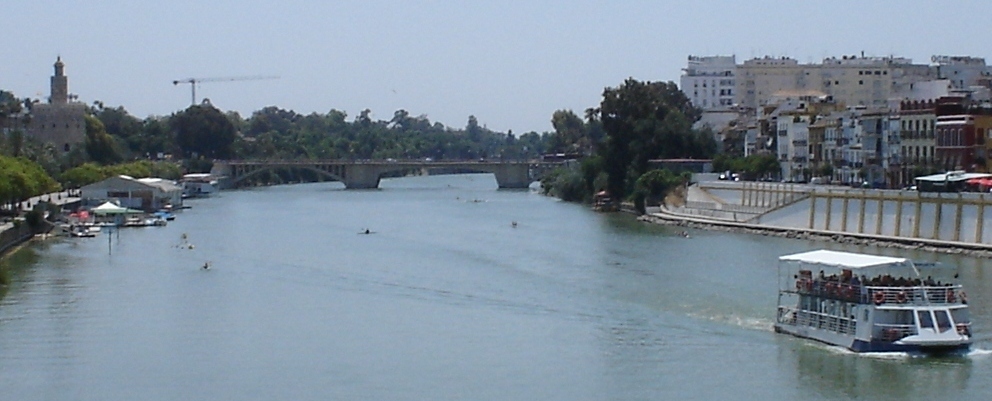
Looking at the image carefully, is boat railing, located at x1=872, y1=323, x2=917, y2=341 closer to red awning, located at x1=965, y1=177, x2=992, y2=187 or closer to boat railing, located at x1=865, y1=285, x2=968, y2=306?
boat railing, located at x1=865, y1=285, x2=968, y2=306

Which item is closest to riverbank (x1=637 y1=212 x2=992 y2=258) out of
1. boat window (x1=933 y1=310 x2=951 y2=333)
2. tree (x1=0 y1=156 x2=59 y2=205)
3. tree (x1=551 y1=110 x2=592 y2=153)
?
boat window (x1=933 y1=310 x2=951 y2=333)

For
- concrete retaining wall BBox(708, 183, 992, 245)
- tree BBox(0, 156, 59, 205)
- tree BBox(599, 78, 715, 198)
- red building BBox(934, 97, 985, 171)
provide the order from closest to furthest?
concrete retaining wall BBox(708, 183, 992, 245) < red building BBox(934, 97, 985, 171) < tree BBox(0, 156, 59, 205) < tree BBox(599, 78, 715, 198)

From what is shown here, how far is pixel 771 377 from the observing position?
29.2 metres

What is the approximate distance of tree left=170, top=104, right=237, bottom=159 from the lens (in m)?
139

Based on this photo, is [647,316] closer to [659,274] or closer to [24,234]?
[659,274]

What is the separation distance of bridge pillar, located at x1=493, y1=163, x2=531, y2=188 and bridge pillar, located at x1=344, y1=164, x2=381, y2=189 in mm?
8796

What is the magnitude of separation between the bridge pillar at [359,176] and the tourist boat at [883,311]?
309 feet

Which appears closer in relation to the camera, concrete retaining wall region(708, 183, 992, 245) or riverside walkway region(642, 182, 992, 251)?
concrete retaining wall region(708, 183, 992, 245)

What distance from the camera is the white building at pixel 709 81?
133 m

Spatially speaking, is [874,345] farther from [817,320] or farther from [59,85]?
[59,85]

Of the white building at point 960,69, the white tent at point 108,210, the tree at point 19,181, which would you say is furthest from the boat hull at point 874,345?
the white building at point 960,69

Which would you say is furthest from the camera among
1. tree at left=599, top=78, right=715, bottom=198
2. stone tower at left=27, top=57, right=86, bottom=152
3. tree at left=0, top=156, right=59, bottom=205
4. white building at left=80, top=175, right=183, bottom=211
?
stone tower at left=27, top=57, right=86, bottom=152

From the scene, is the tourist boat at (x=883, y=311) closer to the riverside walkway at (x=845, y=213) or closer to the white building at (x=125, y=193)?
the riverside walkway at (x=845, y=213)

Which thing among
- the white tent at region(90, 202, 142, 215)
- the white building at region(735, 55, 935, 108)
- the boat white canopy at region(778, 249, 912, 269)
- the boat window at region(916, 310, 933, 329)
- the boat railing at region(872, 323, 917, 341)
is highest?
the white building at region(735, 55, 935, 108)
